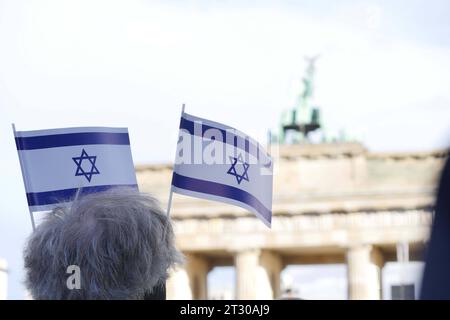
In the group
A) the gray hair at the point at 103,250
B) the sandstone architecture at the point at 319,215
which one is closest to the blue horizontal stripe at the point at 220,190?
the gray hair at the point at 103,250

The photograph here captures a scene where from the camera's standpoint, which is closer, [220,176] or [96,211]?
[96,211]

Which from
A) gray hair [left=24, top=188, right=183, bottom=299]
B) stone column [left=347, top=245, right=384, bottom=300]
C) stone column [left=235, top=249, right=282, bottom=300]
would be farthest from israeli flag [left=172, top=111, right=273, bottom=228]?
stone column [left=347, top=245, right=384, bottom=300]

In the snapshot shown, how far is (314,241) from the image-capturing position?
4628 cm

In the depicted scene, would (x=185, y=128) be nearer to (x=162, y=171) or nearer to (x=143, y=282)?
(x=143, y=282)

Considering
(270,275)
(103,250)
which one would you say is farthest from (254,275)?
(103,250)

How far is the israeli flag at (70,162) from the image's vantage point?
3.11m

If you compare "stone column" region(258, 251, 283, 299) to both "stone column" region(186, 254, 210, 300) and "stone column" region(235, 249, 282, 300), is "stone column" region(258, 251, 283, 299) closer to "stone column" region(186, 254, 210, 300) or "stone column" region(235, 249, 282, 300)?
"stone column" region(235, 249, 282, 300)

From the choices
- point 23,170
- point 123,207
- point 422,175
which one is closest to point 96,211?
point 123,207

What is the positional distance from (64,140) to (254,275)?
4312 centimetres

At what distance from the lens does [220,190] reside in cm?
339

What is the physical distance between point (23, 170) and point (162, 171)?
141 ft

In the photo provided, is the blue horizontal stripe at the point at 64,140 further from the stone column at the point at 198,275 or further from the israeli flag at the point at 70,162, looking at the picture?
the stone column at the point at 198,275

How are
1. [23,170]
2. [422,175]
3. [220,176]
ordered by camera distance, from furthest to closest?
[422,175]
[220,176]
[23,170]
